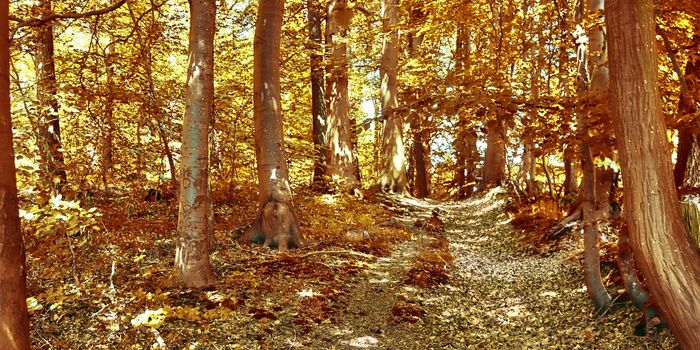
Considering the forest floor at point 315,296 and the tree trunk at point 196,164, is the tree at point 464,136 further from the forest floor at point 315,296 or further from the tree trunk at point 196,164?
the tree trunk at point 196,164

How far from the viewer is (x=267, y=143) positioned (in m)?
9.31

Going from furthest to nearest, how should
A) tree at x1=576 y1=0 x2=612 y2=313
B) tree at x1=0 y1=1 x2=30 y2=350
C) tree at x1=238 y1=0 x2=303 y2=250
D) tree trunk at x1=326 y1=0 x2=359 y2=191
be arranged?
tree trunk at x1=326 y1=0 x2=359 y2=191, tree at x1=238 y1=0 x2=303 y2=250, tree at x1=576 y1=0 x2=612 y2=313, tree at x1=0 y1=1 x2=30 y2=350

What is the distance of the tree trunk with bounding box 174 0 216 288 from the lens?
6.57 metres

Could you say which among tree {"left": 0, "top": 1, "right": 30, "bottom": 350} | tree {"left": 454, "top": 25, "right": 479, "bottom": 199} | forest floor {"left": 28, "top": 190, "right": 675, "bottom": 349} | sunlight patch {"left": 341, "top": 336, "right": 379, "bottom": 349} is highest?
tree {"left": 454, "top": 25, "right": 479, "bottom": 199}

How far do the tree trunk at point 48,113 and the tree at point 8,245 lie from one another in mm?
1804

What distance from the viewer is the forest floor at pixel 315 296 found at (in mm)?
5051

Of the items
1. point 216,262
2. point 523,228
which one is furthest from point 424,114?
point 523,228

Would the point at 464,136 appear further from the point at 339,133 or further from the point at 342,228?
the point at 339,133

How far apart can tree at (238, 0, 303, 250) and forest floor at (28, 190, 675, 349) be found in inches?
18.4

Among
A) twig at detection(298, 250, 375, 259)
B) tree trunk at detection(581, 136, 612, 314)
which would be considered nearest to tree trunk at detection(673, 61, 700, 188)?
tree trunk at detection(581, 136, 612, 314)

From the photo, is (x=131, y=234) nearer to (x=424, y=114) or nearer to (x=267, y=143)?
(x=267, y=143)

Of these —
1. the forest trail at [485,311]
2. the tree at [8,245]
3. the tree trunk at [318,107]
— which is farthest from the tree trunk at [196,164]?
the tree trunk at [318,107]

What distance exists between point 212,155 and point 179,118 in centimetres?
118

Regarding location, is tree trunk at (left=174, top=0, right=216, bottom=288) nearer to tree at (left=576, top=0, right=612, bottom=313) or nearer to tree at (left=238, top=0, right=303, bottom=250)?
tree at (left=238, top=0, right=303, bottom=250)
